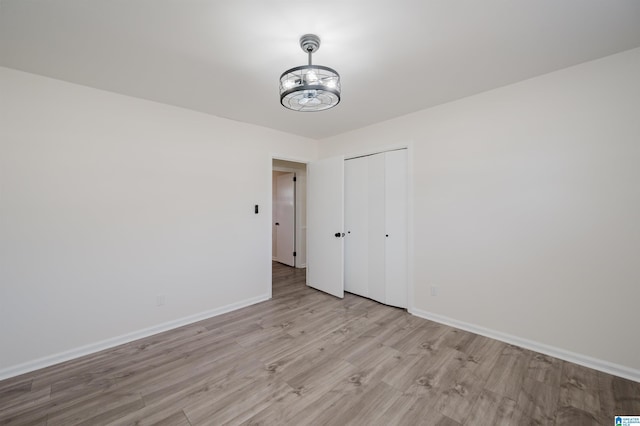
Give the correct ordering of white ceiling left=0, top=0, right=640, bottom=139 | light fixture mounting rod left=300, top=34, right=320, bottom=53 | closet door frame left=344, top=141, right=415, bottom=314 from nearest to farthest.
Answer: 1. white ceiling left=0, top=0, right=640, bottom=139
2. light fixture mounting rod left=300, top=34, right=320, bottom=53
3. closet door frame left=344, top=141, right=415, bottom=314

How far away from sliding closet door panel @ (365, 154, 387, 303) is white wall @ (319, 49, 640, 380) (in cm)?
52

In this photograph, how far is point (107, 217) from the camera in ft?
8.24

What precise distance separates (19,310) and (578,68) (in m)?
5.15

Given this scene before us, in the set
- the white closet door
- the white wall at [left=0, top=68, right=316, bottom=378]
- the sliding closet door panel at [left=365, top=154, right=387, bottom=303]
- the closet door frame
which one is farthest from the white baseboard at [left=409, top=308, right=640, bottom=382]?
the white wall at [left=0, top=68, right=316, bottom=378]

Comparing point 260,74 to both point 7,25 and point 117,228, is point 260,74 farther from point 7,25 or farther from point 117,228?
point 117,228

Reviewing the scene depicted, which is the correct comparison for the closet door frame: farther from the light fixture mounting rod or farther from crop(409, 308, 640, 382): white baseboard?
the light fixture mounting rod

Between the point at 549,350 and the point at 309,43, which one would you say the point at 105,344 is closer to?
the point at 309,43

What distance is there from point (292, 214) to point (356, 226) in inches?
90.1

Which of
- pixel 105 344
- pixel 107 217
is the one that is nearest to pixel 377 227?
pixel 107 217

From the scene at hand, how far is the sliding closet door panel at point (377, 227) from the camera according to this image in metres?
3.56

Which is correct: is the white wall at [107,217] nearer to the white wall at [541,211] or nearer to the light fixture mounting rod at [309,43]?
the light fixture mounting rod at [309,43]

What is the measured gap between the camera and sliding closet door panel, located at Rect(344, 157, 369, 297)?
3.77 m

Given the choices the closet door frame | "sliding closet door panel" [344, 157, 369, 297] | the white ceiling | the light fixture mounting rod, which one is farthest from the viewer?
"sliding closet door panel" [344, 157, 369, 297]

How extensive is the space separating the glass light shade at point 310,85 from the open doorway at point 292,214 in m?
3.72
